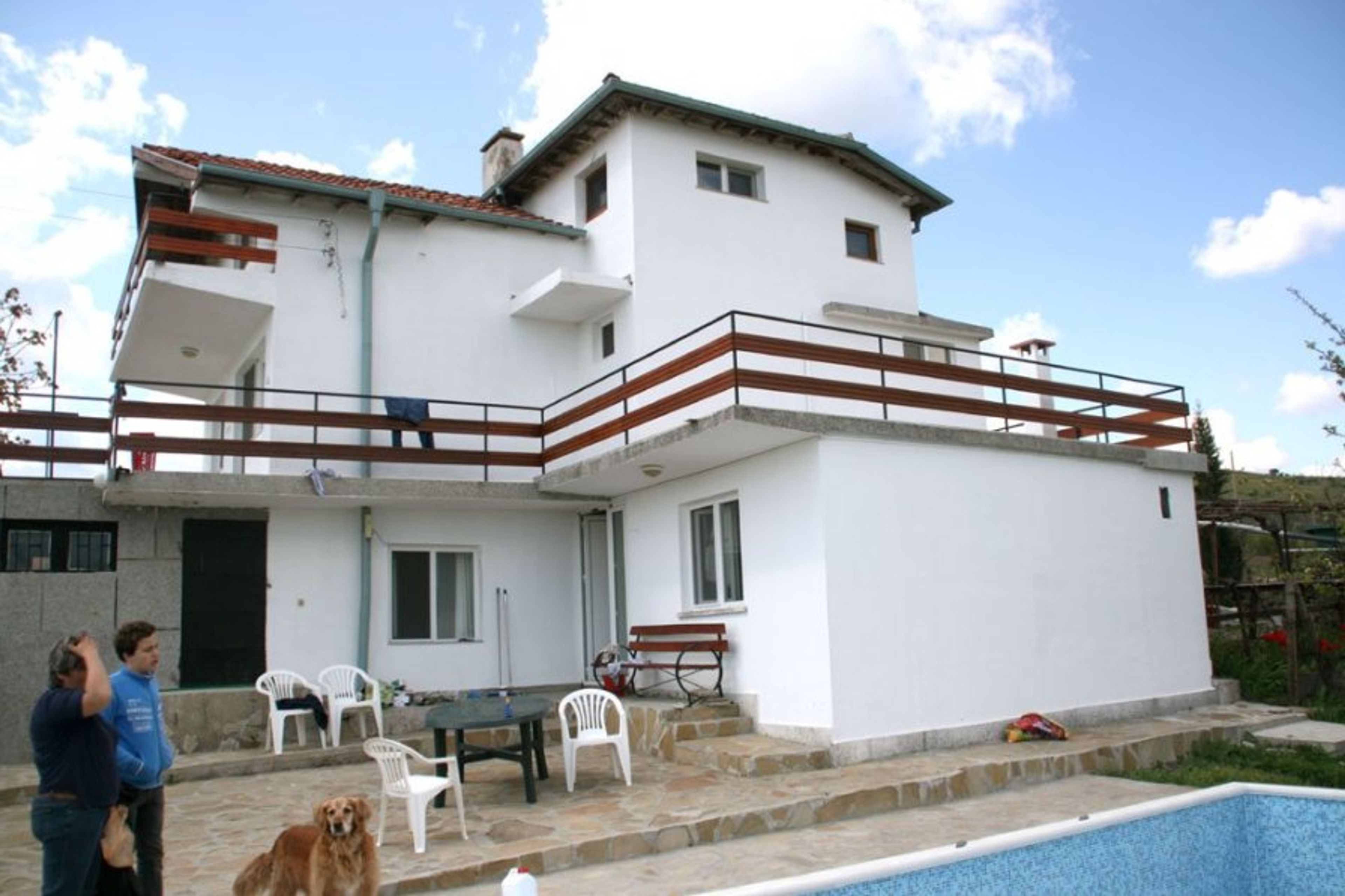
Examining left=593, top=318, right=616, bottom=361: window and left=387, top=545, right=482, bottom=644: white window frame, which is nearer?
left=387, top=545, right=482, bottom=644: white window frame

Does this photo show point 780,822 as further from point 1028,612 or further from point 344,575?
point 344,575

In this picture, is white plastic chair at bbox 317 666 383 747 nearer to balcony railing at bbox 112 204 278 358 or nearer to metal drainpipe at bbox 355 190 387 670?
metal drainpipe at bbox 355 190 387 670

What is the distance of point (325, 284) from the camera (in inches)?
570

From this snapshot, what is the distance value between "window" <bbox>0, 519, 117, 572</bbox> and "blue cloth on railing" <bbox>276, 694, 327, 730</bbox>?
2822mm

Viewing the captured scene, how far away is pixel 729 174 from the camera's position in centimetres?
1675

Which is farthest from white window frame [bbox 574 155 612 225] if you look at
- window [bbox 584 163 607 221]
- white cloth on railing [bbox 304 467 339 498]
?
white cloth on railing [bbox 304 467 339 498]

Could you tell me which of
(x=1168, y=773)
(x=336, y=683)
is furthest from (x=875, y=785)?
(x=336, y=683)

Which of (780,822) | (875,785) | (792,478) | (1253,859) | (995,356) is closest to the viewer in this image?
(1253,859)

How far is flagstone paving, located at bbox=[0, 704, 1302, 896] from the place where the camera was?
7754 mm

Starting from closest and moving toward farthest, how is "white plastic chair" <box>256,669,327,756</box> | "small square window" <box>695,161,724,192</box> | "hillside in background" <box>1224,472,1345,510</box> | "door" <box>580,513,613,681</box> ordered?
"hillside in background" <box>1224,472,1345,510</box> → "white plastic chair" <box>256,669,327,756</box> → "door" <box>580,513,613,681</box> → "small square window" <box>695,161,724,192</box>

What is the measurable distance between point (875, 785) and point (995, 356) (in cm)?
644

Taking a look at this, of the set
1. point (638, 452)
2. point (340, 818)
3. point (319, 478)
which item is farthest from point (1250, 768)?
point (319, 478)

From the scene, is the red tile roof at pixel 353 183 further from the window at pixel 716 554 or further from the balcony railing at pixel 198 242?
the window at pixel 716 554

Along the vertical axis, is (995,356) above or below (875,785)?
above
